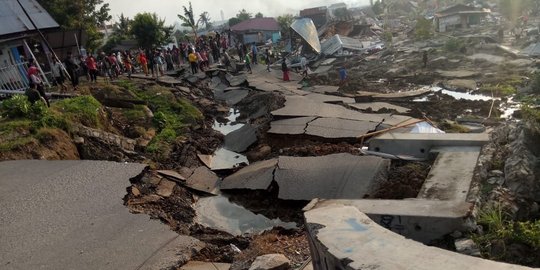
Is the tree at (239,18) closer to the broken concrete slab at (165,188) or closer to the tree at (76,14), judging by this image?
the tree at (76,14)

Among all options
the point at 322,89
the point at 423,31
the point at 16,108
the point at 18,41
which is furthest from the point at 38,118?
the point at 423,31

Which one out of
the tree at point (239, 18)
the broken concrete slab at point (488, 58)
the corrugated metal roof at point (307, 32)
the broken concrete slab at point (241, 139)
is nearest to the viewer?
the broken concrete slab at point (241, 139)

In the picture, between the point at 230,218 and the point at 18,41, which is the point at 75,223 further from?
the point at 18,41

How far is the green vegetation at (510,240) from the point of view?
4387 mm

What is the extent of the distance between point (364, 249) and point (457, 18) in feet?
124

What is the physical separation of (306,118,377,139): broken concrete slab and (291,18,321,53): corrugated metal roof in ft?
58.7

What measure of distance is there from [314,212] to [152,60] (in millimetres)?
16485

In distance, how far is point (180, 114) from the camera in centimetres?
1398

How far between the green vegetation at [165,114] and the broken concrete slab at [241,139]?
1.53 meters

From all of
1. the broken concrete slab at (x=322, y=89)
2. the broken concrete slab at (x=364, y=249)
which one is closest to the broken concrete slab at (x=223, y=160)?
the broken concrete slab at (x=364, y=249)

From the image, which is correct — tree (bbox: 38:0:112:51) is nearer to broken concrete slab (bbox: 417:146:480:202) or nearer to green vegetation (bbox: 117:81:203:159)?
green vegetation (bbox: 117:81:203:159)

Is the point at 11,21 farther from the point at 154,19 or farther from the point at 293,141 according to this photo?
the point at 293,141

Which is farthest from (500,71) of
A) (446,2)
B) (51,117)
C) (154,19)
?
(446,2)

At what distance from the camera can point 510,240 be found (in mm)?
4543
